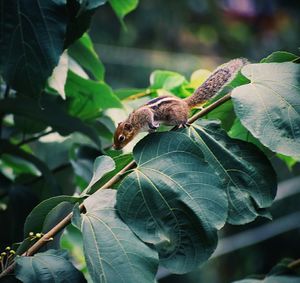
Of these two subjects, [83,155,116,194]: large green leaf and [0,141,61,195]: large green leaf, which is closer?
[83,155,116,194]: large green leaf

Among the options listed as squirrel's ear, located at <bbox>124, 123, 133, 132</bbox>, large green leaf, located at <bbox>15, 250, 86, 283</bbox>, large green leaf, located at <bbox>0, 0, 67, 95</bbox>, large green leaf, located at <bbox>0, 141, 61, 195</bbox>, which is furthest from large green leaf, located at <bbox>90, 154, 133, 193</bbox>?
squirrel's ear, located at <bbox>124, 123, 133, 132</bbox>

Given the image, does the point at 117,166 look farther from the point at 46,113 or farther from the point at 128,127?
the point at 128,127

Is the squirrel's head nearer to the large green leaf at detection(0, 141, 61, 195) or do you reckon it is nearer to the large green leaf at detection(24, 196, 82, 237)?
the large green leaf at detection(0, 141, 61, 195)

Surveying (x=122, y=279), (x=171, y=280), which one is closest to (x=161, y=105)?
(x=122, y=279)

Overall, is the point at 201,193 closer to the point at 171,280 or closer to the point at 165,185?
the point at 165,185

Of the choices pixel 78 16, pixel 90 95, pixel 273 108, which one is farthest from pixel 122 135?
pixel 273 108

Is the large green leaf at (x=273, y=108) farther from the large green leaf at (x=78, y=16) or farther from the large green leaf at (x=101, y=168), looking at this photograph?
the large green leaf at (x=78, y=16)

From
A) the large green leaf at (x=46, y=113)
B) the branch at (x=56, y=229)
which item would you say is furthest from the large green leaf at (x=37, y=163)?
the branch at (x=56, y=229)
